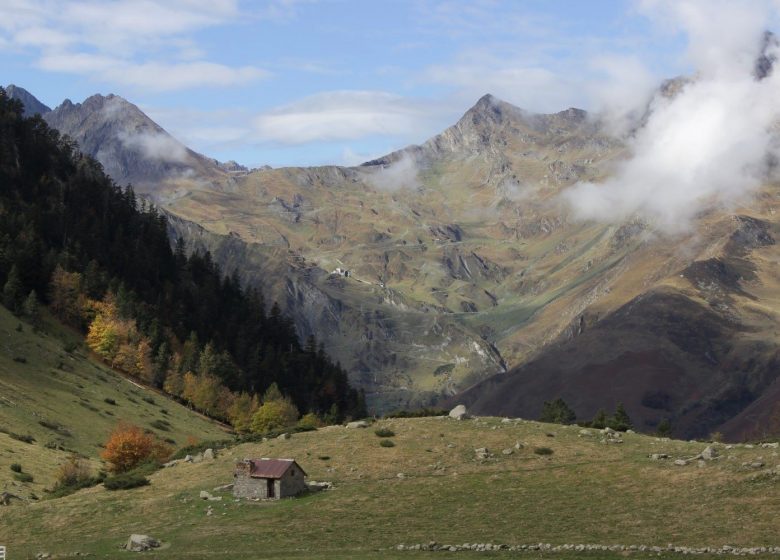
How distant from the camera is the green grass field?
52500 mm

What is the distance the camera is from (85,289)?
17312cm

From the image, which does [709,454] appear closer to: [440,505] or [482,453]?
[482,453]

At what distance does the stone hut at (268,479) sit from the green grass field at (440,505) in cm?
110

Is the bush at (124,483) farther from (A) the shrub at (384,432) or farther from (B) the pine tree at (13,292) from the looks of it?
(B) the pine tree at (13,292)

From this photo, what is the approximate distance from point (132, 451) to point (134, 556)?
33571mm

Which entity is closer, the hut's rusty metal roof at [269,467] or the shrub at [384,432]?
the hut's rusty metal roof at [269,467]

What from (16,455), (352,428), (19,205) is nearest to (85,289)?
(19,205)

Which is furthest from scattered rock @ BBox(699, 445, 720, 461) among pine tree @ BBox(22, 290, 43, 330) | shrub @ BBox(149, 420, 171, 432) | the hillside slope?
pine tree @ BBox(22, 290, 43, 330)

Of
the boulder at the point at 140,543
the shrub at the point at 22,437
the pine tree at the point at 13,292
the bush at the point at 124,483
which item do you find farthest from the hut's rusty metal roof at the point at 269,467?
the pine tree at the point at 13,292

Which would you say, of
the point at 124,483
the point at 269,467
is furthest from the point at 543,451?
the point at 124,483

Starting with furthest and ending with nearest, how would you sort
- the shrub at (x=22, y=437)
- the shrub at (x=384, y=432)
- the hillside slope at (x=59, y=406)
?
the shrub at (x=22, y=437) → the hillside slope at (x=59, y=406) → the shrub at (x=384, y=432)

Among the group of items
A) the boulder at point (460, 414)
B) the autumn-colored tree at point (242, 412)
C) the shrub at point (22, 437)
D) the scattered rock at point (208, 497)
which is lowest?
the autumn-colored tree at point (242, 412)

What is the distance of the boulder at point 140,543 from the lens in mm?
54500

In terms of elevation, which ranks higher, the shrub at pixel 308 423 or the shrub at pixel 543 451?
the shrub at pixel 543 451
